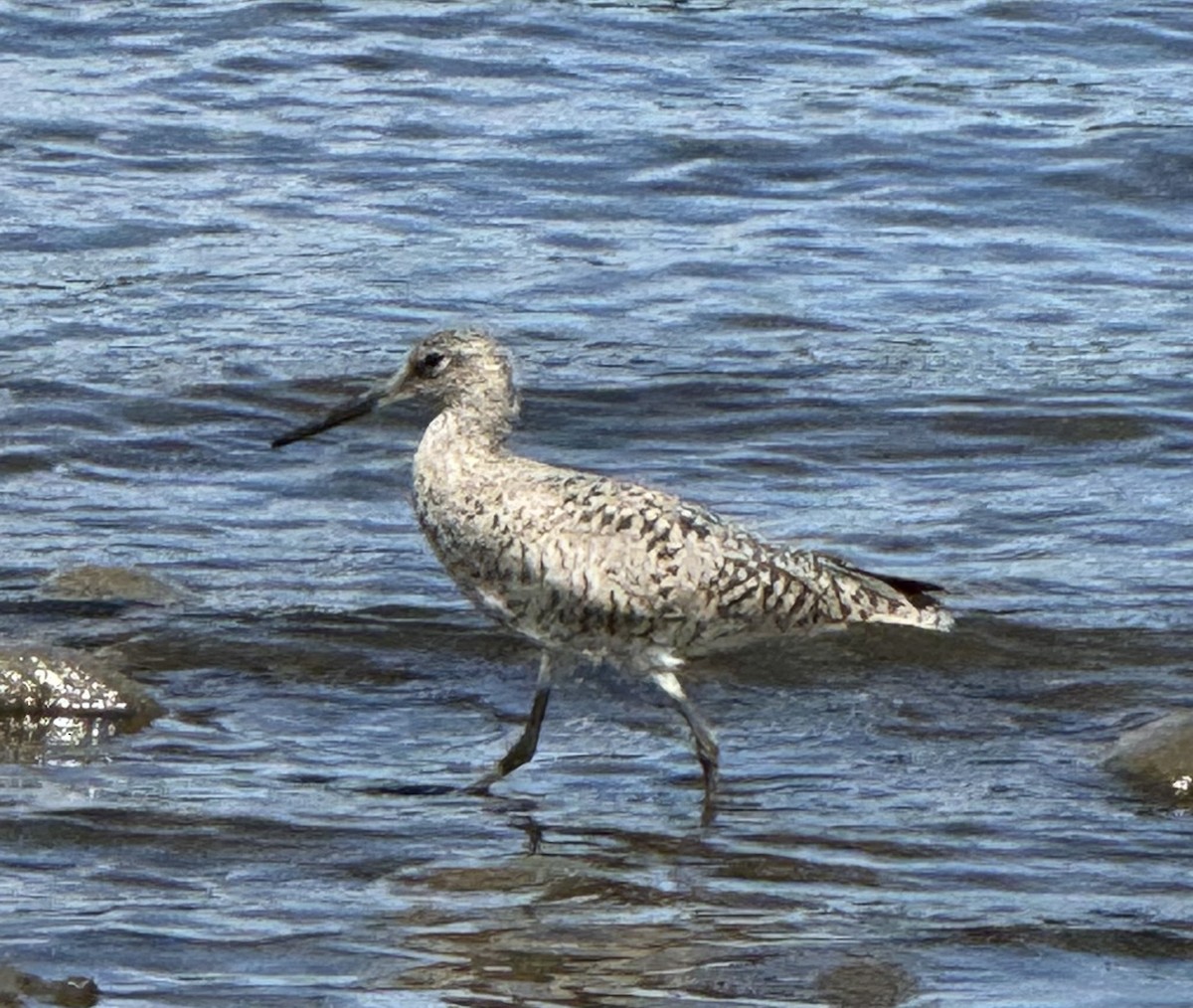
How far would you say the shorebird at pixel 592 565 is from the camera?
7.23 meters

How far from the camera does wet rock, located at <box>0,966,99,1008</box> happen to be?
5488 millimetres

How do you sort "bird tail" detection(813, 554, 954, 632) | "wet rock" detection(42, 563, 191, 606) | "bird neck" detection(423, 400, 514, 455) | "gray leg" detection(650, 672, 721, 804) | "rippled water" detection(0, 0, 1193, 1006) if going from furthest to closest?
"wet rock" detection(42, 563, 191, 606), "bird tail" detection(813, 554, 954, 632), "bird neck" detection(423, 400, 514, 455), "gray leg" detection(650, 672, 721, 804), "rippled water" detection(0, 0, 1193, 1006)

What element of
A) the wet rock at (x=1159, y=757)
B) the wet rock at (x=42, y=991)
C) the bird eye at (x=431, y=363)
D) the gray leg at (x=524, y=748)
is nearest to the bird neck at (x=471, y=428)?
the bird eye at (x=431, y=363)

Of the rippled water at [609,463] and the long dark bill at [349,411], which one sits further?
the long dark bill at [349,411]

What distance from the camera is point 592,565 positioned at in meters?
7.20

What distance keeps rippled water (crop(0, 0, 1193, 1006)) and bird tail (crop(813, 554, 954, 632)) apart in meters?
0.35

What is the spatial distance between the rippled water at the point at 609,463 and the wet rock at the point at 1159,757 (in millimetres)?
102

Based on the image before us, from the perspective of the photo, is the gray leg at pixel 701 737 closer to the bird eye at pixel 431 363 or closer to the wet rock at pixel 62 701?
the bird eye at pixel 431 363

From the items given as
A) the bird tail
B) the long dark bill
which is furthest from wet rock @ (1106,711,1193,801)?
the long dark bill

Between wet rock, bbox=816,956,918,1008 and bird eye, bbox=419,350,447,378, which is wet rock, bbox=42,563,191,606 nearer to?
bird eye, bbox=419,350,447,378

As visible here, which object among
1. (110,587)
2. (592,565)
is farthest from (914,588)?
(110,587)

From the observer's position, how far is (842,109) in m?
15.4

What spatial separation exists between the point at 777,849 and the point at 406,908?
102 centimetres

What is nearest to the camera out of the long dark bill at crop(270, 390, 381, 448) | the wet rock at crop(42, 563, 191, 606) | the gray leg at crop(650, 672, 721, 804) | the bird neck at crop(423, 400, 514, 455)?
the gray leg at crop(650, 672, 721, 804)
